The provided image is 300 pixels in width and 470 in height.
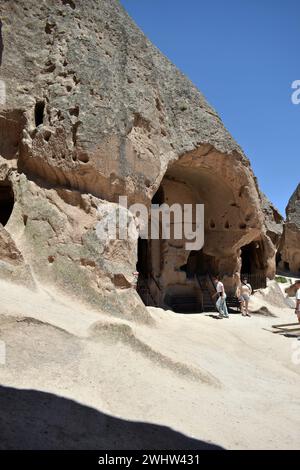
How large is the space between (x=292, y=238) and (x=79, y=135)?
19501 millimetres

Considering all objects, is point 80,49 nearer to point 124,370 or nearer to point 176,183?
point 176,183

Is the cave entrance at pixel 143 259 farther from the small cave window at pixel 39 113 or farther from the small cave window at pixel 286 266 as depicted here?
the small cave window at pixel 286 266

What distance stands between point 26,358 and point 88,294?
9.74 ft

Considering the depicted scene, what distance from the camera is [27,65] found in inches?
320

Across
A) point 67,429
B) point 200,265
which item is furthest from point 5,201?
point 67,429

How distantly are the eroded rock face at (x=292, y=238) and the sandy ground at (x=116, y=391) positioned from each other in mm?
19162

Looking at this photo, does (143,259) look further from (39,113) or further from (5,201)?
(39,113)

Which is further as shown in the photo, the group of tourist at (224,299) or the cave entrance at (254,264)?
the cave entrance at (254,264)

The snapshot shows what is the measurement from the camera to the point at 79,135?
7.50 m

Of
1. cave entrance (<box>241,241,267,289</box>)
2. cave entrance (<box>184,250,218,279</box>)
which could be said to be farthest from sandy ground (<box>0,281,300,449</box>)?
cave entrance (<box>241,241,267,289</box>)

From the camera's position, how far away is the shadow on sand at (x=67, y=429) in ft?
8.14

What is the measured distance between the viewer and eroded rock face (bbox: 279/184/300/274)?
78.5ft

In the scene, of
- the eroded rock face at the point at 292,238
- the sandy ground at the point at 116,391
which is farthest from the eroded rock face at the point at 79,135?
the eroded rock face at the point at 292,238
